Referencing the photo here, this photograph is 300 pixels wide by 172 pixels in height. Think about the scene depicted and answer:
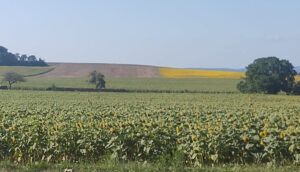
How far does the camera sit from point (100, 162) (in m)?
11.4

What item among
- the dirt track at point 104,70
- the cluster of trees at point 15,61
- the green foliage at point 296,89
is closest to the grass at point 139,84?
the dirt track at point 104,70

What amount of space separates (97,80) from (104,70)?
2916cm

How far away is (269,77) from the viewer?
8312 centimetres

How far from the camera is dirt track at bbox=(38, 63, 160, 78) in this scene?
115m

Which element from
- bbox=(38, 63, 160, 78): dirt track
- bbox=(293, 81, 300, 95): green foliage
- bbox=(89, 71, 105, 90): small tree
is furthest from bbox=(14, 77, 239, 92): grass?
bbox=(293, 81, 300, 95): green foliage

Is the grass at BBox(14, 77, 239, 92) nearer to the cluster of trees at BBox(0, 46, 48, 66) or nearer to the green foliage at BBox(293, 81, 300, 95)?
the green foliage at BBox(293, 81, 300, 95)

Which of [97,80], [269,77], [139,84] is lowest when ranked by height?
[139,84]

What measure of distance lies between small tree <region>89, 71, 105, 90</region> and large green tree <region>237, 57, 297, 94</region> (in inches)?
951

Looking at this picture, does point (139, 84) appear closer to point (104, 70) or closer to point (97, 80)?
point (97, 80)

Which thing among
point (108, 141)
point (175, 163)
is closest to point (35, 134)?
point (108, 141)

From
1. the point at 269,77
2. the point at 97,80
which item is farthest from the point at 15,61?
the point at 269,77

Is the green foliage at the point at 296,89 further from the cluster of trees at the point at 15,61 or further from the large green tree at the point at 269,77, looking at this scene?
the cluster of trees at the point at 15,61

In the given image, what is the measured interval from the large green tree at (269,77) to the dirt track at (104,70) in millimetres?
33507

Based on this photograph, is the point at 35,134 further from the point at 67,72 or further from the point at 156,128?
the point at 67,72
